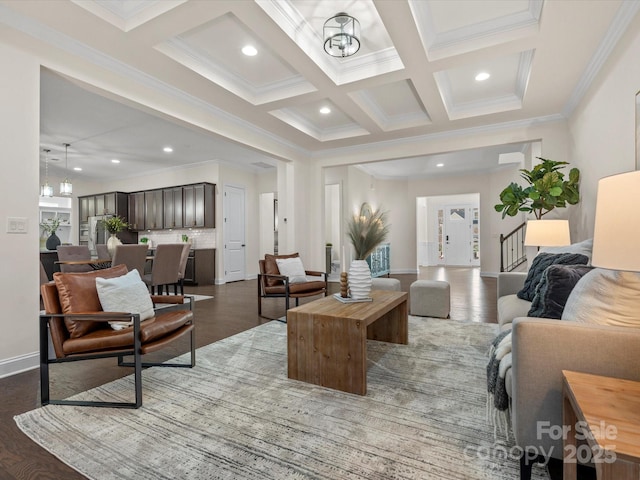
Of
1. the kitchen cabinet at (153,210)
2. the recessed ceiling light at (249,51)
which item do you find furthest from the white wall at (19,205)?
the kitchen cabinet at (153,210)

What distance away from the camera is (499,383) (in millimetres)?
1625

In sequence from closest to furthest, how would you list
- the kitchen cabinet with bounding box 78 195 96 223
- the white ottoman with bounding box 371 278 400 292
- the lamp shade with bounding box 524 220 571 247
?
the lamp shade with bounding box 524 220 571 247 < the white ottoman with bounding box 371 278 400 292 < the kitchen cabinet with bounding box 78 195 96 223

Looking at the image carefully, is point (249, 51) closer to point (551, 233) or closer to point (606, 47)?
point (606, 47)

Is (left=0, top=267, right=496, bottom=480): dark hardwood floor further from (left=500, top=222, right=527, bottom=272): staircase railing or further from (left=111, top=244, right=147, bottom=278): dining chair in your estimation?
(left=500, top=222, right=527, bottom=272): staircase railing

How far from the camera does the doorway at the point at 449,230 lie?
11672 mm

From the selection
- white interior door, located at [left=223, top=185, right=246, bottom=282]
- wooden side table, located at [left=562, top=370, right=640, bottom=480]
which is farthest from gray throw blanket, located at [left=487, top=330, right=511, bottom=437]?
white interior door, located at [left=223, top=185, right=246, bottom=282]

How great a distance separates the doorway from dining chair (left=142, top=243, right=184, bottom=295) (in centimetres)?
860

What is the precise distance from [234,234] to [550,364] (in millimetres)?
7313

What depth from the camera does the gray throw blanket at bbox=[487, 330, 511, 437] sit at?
1.61 metres

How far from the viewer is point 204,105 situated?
13.4 feet

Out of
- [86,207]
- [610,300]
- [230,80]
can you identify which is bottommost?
[610,300]

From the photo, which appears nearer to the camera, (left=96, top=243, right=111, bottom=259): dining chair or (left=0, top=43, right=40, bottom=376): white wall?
(left=0, top=43, right=40, bottom=376): white wall

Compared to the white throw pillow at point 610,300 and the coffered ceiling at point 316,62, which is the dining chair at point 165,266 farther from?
the white throw pillow at point 610,300

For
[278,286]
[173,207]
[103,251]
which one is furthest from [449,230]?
[103,251]
